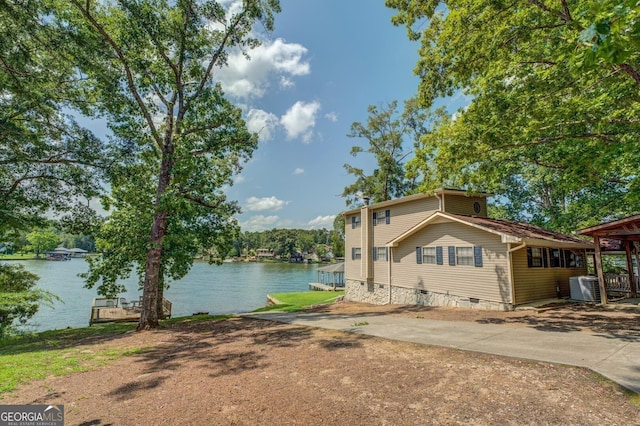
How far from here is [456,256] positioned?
49.0 ft

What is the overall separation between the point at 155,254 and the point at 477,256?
13.4 meters

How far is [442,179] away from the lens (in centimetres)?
1259

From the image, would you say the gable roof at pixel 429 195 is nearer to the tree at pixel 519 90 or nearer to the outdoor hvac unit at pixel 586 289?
the tree at pixel 519 90

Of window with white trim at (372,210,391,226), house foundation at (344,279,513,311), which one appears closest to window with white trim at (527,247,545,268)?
house foundation at (344,279,513,311)

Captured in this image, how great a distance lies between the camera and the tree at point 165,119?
35.8 feet

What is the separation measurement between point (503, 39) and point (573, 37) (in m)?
2.62

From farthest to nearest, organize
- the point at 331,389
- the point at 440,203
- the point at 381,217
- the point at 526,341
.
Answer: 1. the point at 381,217
2. the point at 440,203
3. the point at 526,341
4. the point at 331,389

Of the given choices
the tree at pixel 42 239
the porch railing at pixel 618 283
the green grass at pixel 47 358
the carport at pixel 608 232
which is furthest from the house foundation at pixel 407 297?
the tree at pixel 42 239

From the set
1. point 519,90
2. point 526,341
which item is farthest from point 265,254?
point 526,341

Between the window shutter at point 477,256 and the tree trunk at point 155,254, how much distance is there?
42.7 ft

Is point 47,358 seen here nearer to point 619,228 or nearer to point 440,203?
point 440,203

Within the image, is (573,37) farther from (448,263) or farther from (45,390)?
(45,390)

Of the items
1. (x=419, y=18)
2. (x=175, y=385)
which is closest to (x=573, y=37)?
(x=419, y=18)

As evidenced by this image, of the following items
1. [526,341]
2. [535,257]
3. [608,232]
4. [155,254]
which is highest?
[608,232]
